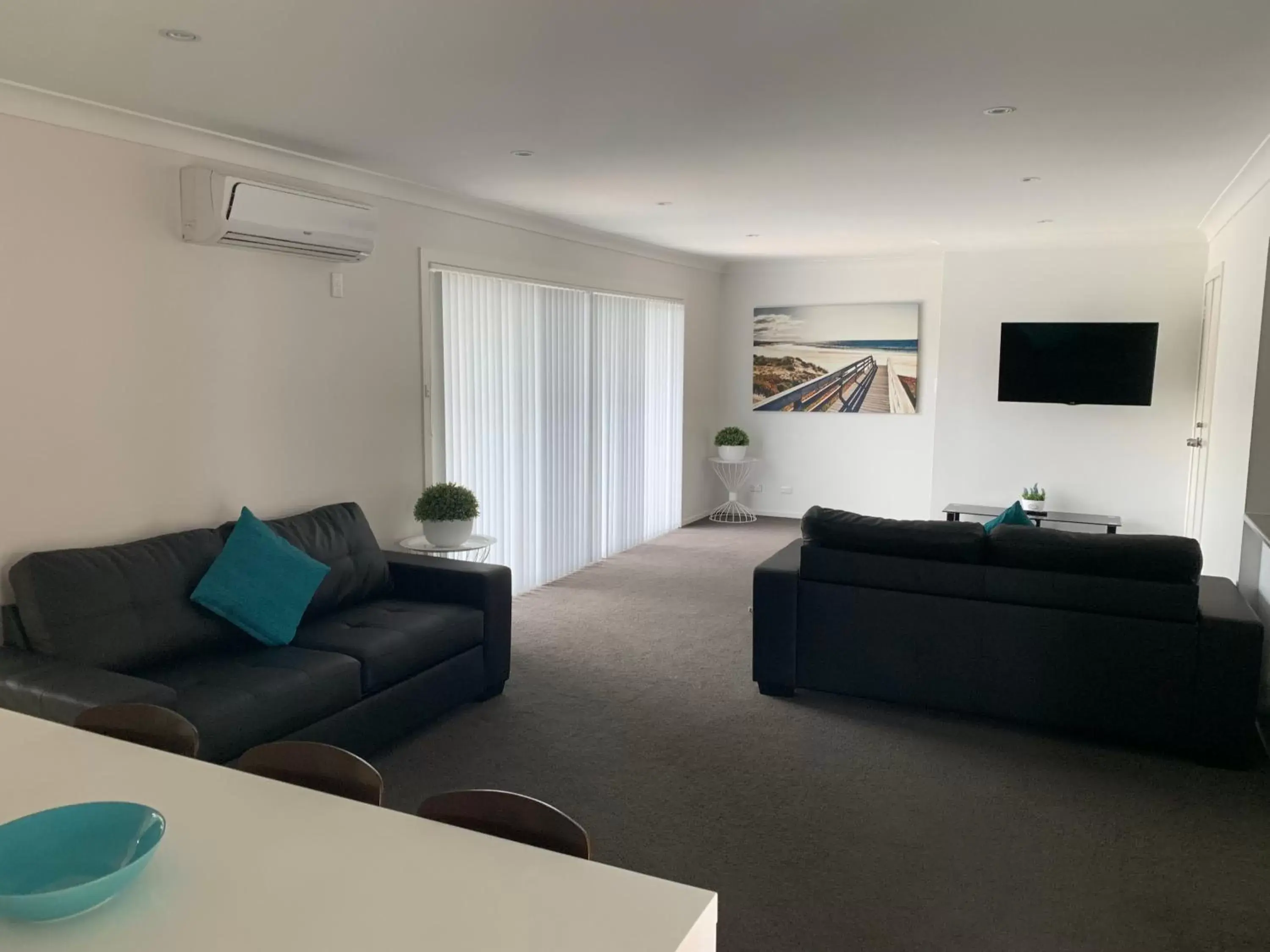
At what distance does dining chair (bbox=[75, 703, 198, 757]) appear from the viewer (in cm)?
193

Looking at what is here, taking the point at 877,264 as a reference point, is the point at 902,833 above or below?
below

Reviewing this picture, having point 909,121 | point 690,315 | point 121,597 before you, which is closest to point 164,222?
point 121,597

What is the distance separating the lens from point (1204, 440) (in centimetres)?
648

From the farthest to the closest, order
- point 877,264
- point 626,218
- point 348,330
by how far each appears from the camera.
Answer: point 877,264 < point 626,218 < point 348,330

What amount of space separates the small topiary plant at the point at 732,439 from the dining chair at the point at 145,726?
7.30 metres

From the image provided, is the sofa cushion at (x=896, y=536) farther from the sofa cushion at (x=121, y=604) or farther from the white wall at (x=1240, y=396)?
the sofa cushion at (x=121, y=604)

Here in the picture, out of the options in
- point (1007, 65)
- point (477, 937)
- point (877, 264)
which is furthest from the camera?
point (877, 264)

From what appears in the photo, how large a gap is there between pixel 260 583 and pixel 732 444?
5.88m

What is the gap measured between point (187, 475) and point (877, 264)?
654 cm

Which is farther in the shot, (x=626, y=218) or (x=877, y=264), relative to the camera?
(x=877, y=264)

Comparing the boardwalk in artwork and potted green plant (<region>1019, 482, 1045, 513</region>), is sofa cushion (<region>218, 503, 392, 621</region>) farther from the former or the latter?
the boardwalk in artwork

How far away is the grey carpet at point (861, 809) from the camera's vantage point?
2.64 meters

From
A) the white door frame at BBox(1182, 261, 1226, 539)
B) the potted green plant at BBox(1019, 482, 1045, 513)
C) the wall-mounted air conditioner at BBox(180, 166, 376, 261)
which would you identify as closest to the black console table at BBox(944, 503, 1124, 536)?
the potted green plant at BBox(1019, 482, 1045, 513)

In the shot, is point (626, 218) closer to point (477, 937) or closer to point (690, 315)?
point (690, 315)
